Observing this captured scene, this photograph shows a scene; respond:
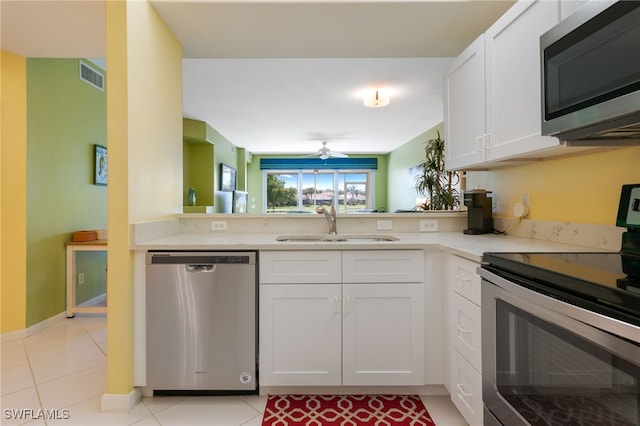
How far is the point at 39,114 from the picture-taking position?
285 centimetres

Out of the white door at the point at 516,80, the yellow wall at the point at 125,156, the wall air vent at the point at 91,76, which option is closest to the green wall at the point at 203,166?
the wall air vent at the point at 91,76

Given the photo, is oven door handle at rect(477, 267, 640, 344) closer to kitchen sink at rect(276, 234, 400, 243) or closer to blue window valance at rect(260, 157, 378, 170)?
kitchen sink at rect(276, 234, 400, 243)

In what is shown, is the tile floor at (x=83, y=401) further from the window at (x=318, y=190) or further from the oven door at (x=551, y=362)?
the window at (x=318, y=190)

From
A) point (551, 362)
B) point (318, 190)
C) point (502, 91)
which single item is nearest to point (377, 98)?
point (502, 91)

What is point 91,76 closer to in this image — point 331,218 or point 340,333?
point 331,218

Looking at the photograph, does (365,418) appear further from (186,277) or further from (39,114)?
(39,114)

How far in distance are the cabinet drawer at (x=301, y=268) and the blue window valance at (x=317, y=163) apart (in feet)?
24.4

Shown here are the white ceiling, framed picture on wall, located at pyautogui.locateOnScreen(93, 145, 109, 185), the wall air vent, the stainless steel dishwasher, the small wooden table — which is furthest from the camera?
framed picture on wall, located at pyautogui.locateOnScreen(93, 145, 109, 185)

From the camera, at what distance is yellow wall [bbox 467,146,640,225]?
4.45 feet

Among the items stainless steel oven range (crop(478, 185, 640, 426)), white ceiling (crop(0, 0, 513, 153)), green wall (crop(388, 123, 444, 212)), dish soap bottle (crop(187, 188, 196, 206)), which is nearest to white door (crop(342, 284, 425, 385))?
stainless steel oven range (crop(478, 185, 640, 426))

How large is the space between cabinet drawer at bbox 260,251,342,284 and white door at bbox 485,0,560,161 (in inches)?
40.2

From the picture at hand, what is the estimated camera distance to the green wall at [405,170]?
6.59 metres

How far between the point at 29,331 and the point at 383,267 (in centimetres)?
304

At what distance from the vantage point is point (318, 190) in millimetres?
9500
